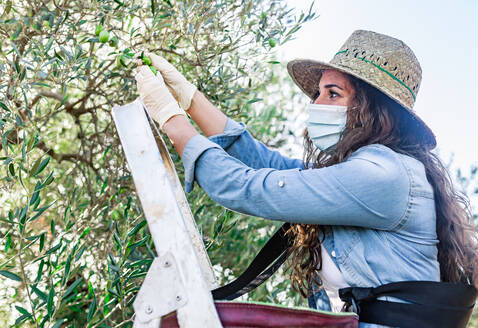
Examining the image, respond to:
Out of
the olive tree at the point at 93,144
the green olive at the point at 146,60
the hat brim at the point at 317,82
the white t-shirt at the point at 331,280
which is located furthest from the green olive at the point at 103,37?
the white t-shirt at the point at 331,280

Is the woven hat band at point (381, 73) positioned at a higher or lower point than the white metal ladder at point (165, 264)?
higher

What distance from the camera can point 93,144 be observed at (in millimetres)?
3443

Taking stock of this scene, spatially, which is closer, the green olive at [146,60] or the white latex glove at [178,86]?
the green olive at [146,60]

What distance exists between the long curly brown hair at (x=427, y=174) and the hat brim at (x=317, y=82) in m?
0.01

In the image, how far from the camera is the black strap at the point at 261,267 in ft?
6.73

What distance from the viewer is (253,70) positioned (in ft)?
11.1

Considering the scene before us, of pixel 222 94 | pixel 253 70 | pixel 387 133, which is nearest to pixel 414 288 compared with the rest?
pixel 387 133

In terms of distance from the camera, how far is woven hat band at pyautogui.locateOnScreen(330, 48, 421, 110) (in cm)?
225

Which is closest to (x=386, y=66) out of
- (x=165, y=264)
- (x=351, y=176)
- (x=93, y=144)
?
(x=351, y=176)

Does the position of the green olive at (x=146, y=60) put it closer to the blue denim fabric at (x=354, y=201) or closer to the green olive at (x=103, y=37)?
the green olive at (x=103, y=37)

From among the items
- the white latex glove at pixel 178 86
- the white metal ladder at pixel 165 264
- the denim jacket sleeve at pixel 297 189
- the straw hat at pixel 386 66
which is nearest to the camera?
the white metal ladder at pixel 165 264

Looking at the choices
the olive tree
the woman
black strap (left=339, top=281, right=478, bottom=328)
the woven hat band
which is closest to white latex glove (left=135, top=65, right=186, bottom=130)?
the woman

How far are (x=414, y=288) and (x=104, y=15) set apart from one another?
178 centimetres

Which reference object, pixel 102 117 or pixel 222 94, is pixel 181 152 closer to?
pixel 222 94
